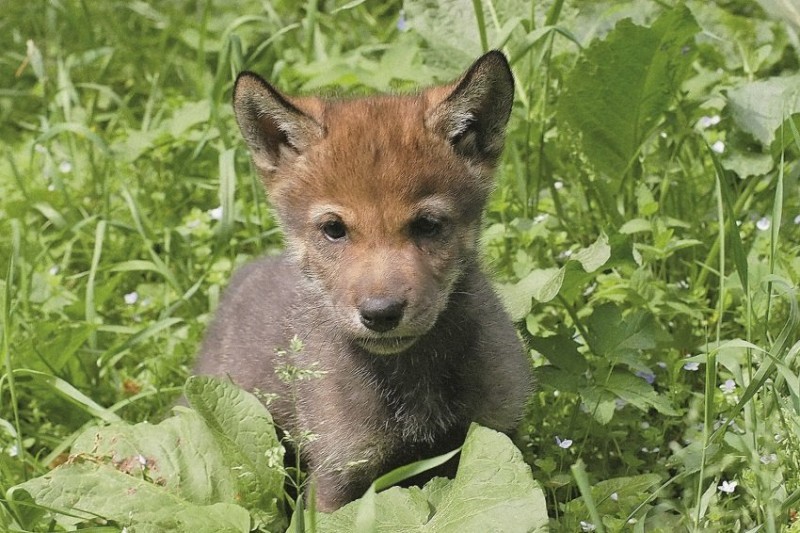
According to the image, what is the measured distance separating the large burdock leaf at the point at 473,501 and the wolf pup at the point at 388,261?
373 millimetres

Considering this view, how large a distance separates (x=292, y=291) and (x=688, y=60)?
195 centimetres

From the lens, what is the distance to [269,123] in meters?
4.01

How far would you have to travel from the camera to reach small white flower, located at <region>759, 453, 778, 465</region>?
352 centimetres

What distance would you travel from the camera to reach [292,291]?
442 cm

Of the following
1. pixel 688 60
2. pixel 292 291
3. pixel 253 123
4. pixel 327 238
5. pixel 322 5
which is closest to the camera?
pixel 327 238

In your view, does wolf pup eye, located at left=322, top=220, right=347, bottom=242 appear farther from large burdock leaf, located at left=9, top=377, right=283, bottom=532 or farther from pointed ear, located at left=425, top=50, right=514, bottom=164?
large burdock leaf, located at left=9, top=377, right=283, bottom=532

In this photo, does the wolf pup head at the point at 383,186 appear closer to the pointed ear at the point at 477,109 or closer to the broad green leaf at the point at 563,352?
the pointed ear at the point at 477,109

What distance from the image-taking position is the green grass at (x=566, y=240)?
3.80 metres

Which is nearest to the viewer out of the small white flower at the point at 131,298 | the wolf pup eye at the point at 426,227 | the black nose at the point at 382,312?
the black nose at the point at 382,312

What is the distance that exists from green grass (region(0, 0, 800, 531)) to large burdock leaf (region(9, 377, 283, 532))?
0.23 meters

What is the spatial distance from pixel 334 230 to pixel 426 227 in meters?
0.29

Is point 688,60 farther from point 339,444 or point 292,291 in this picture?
point 339,444

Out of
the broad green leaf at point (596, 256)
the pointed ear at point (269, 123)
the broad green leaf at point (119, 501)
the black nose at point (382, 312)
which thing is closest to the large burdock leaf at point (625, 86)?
the broad green leaf at point (596, 256)

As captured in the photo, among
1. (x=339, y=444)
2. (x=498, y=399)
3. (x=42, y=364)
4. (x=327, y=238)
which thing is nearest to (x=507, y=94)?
(x=327, y=238)
